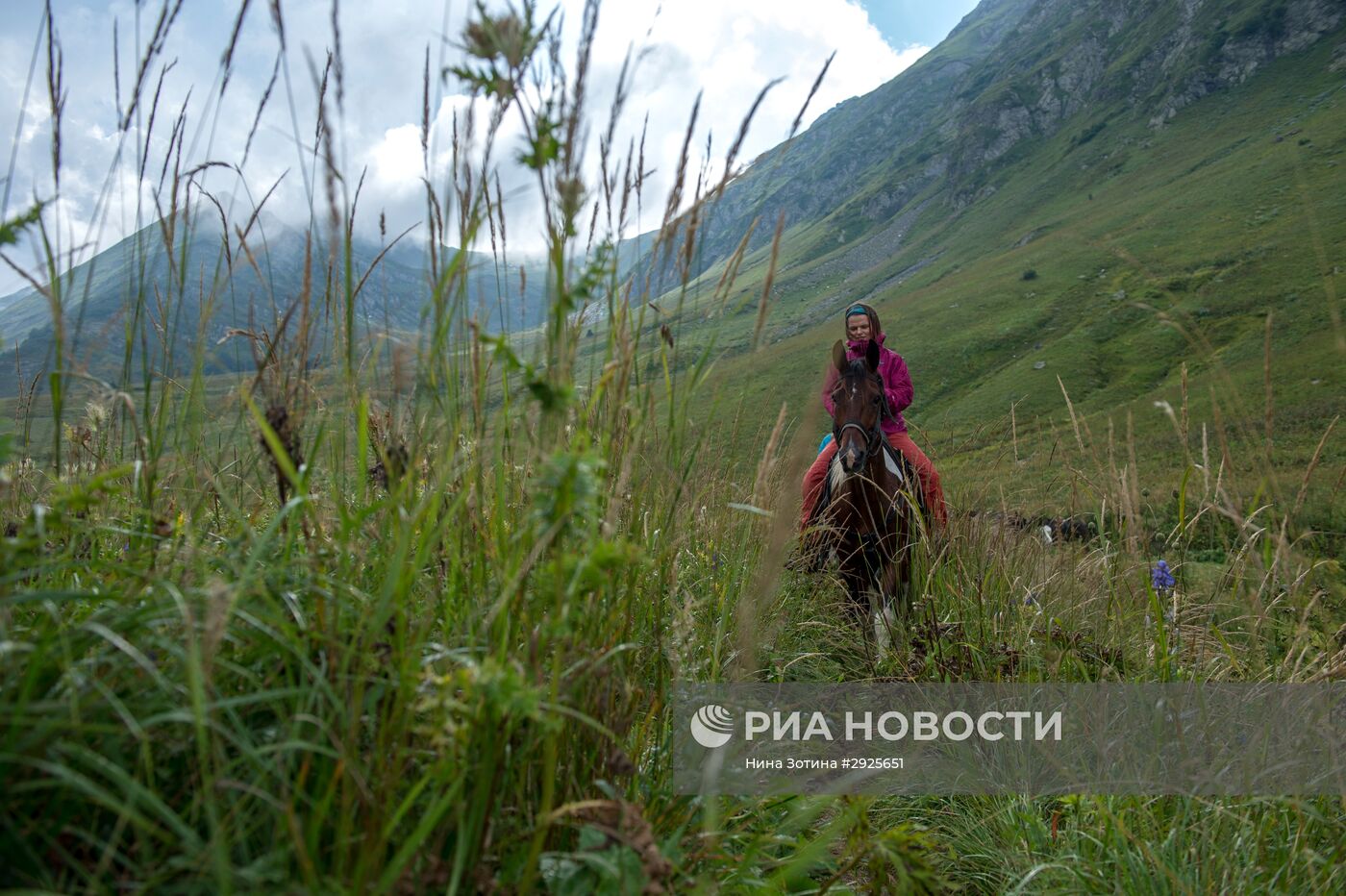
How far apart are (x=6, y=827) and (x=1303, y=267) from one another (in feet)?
280

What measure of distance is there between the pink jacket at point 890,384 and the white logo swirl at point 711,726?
3909 mm

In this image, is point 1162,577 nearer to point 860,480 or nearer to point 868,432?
point 860,480

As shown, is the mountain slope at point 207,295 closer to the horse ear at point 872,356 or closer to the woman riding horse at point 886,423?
the woman riding horse at point 886,423

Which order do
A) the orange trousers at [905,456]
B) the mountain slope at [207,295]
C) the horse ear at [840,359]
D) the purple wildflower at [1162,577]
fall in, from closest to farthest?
the mountain slope at [207,295]
the purple wildflower at [1162,577]
the horse ear at [840,359]
the orange trousers at [905,456]

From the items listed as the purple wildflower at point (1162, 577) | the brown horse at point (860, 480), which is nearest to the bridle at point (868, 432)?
the brown horse at point (860, 480)

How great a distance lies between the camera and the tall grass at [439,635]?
1077mm

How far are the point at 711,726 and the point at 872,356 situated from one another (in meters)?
Answer: 4.54

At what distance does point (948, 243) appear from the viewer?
→ 5192 inches

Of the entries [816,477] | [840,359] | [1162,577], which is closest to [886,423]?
[816,477]

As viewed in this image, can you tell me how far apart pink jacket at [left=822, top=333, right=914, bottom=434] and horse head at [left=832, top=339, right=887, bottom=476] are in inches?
2.7

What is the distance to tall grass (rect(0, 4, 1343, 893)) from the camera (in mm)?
1077

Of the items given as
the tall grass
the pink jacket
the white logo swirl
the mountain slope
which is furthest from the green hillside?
the mountain slope

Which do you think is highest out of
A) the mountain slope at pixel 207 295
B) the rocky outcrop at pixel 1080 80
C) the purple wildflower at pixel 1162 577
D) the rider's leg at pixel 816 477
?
the rocky outcrop at pixel 1080 80

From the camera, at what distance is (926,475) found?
19.7 ft
